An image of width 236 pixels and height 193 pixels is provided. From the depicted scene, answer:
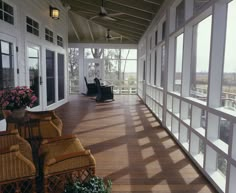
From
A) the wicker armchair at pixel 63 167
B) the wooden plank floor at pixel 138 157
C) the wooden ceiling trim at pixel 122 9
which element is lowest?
the wooden plank floor at pixel 138 157

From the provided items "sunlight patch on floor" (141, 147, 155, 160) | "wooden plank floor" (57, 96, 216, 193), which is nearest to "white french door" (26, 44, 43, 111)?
"wooden plank floor" (57, 96, 216, 193)

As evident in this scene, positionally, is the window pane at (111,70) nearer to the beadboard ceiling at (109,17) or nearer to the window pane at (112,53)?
the window pane at (112,53)

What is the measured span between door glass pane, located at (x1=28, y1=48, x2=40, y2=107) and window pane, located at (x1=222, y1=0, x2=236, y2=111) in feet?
14.6

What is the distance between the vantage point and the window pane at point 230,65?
2.40 metres

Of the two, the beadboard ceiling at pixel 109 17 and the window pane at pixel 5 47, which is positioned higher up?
the beadboard ceiling at pixel 109 17

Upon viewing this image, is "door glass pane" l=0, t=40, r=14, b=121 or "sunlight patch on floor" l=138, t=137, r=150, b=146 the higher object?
→ "door glass pane" l=0, t=40, r=14, b=121

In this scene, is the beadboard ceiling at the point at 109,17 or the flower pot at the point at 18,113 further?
the beadboard ceiling at the point at 109,17

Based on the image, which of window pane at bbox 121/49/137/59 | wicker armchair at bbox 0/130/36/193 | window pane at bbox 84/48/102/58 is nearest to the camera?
wicker armchair at bbox 0/130/36/193

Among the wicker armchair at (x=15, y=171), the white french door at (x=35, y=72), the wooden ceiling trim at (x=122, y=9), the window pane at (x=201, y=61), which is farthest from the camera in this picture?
the wooden ceiling trim at (x=122, y=9)

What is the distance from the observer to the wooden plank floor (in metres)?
2.54

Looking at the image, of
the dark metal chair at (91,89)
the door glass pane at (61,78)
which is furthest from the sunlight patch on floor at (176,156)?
the dark metal chair at (91,89)

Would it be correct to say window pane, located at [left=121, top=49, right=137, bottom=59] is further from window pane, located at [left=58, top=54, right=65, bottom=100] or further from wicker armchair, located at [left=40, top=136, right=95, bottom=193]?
wicker armchair, located at [left=40, top=136, right=95, bottom=193]

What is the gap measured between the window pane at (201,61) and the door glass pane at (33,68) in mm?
3822

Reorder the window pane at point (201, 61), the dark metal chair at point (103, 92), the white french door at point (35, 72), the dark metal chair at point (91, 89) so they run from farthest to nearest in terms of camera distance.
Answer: the dark metal chair at point (91, 89)
the dark metal chair at point (103, 92)
the white french door at point (35, 72)
the window pane at point (201, 61)
